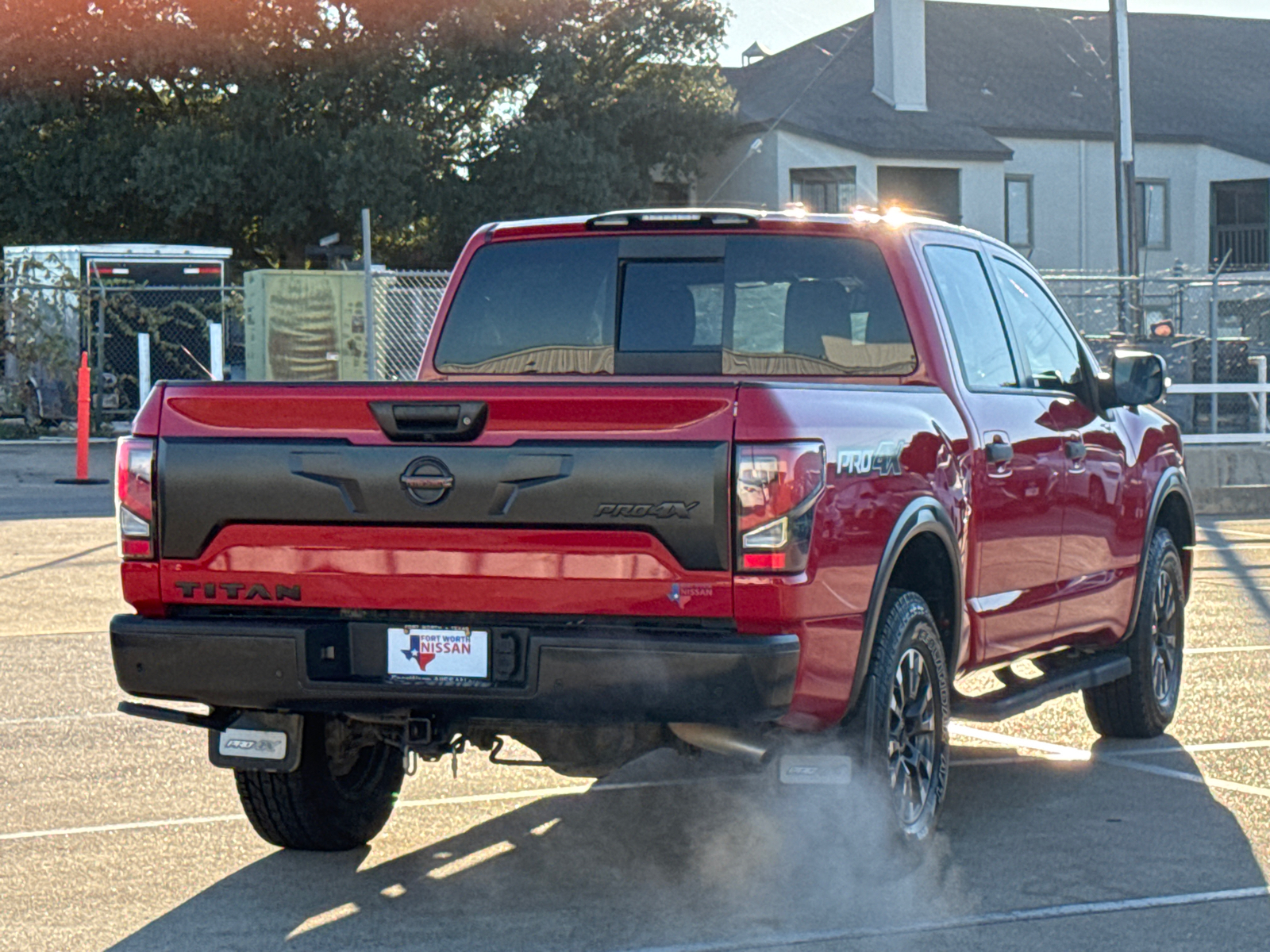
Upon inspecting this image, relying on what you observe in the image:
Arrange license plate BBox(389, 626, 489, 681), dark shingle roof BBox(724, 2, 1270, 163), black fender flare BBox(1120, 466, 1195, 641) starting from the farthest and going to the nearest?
dark shingle roof BBox(724, 2, 1270, 163) → black fender flare BBox(1120, 466, 1195, 641) → license plate BBox(389, 626, 489, 681)

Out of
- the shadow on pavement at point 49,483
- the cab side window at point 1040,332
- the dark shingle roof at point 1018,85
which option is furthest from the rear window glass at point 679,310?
the dark shingle roof at point 1018,85

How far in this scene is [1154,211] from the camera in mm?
51031

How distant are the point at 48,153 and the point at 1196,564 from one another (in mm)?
35536

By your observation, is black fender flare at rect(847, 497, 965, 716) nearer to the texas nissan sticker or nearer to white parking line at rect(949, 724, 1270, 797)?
the texas nissan sticker

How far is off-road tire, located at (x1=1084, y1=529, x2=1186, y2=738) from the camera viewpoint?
26.0 ft

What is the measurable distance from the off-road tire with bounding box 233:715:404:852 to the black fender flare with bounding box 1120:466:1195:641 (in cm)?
311

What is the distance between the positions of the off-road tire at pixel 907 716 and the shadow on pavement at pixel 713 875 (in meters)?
0.14

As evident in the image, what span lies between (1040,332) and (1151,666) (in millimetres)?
1464

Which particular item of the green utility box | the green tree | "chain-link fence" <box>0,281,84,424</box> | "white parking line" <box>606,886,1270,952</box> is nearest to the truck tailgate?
"white parking line" <box>606,886,1270,952</box>

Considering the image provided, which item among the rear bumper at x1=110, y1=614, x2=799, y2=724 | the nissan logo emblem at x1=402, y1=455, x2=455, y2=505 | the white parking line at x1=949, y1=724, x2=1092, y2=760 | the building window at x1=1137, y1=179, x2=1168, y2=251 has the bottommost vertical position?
the white parking line at x1=949, y1=724, x2=1092, y2=760

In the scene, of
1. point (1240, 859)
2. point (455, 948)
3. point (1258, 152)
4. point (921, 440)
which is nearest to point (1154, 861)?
point (1240, 859)

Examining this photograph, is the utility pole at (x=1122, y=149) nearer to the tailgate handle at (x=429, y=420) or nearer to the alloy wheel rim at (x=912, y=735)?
the alloy wheel rim at (x=912, y=735)

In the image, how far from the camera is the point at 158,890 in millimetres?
5668

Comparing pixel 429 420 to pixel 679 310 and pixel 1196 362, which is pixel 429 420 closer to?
pixel 679 310
